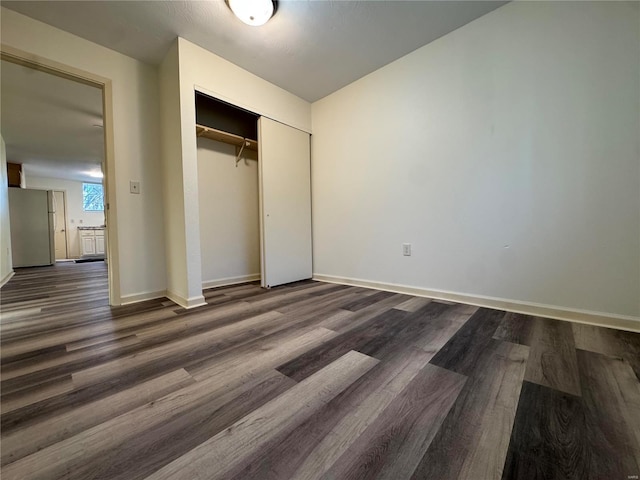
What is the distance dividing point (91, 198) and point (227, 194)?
8.35 metres

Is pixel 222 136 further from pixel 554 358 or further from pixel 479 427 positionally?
pixel 554 358

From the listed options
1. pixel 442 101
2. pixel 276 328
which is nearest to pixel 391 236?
pixel 442 101

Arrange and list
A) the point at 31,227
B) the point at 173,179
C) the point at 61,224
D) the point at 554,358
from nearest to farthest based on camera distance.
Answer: the point at 554,358, the point at 173,179, the point at 31,227, the point at 61,224

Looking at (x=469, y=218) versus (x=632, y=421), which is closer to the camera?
(x=632, y=421)

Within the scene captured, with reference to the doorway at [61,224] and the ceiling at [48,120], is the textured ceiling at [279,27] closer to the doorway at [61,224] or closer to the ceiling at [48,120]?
the ceiling at [48,120]

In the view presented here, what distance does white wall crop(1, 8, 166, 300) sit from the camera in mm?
2117

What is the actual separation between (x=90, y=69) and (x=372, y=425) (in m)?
3.24

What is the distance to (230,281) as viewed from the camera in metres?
2.99

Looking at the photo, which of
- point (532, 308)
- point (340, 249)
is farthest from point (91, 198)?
point (532, 308)

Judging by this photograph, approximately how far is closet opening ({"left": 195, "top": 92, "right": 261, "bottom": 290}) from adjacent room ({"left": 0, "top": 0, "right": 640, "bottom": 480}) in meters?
0.03

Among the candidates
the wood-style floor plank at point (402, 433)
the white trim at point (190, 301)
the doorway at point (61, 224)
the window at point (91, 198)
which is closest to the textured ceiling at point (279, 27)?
the white trim at point (190, 301)

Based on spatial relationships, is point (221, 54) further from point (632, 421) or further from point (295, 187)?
point (632, 421)

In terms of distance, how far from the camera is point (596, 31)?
1.55 meters

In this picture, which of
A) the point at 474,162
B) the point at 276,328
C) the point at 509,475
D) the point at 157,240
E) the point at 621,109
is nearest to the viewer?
the point at 509,475
